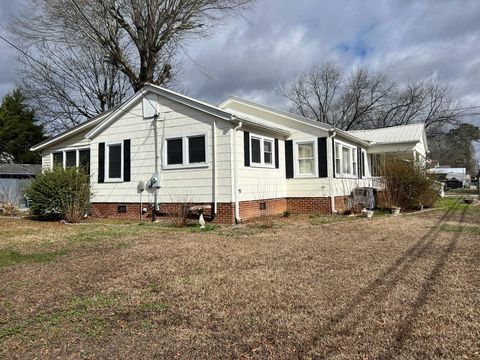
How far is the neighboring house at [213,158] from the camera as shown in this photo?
474 inches

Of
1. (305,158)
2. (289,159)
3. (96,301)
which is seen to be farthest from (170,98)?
(96,301)

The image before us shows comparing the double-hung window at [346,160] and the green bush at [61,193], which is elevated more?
the double-hung window at [346,160]

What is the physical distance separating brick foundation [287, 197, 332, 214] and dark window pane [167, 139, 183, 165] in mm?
4675

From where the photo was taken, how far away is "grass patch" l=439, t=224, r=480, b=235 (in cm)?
921

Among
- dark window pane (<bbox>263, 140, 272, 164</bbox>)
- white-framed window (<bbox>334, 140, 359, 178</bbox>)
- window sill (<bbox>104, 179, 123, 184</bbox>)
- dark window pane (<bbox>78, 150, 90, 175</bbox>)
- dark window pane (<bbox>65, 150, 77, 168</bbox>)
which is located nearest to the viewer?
dark window pane (<bbox>263, 140, 272, 164</bbox>)

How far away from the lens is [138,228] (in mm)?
10969

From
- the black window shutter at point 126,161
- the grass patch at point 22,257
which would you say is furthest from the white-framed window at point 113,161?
the grass patch at point 22,257

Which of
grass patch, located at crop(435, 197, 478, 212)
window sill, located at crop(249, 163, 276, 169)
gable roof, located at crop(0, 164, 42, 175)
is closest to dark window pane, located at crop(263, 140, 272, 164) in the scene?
window sill, located at crop(249, 163, 276, 169)

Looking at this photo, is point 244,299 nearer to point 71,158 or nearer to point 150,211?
point 150,211

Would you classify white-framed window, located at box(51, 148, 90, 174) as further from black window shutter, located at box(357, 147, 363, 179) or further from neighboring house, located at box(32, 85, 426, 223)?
black window shutter, located at box(357, 147, 363, 179)

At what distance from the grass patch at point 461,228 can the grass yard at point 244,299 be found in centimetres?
109

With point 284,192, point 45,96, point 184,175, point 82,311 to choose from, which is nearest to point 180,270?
point 82,311

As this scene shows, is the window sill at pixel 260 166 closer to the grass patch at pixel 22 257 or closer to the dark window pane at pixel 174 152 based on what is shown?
the dark window pane at pixel 174 152

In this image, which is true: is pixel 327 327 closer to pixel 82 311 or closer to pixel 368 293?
pixel 368 293
